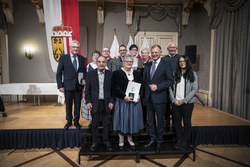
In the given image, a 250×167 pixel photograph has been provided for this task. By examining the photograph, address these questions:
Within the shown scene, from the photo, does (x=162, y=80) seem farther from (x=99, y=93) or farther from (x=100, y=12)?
(x=100, y=12)

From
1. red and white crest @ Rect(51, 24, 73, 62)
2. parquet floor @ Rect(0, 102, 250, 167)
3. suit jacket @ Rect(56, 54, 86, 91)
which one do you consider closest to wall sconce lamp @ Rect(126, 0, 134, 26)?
red and white crest @ Rect(51, 24, 73, 62)

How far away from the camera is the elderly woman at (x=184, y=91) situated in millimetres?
2150

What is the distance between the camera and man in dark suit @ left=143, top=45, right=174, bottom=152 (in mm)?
2143

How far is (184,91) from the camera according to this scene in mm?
2197

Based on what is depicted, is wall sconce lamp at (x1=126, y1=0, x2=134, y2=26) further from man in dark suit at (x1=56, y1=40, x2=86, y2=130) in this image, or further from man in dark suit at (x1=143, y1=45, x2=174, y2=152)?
man in dark suit at (x1=143, y1=45, x2=174, y2=152)

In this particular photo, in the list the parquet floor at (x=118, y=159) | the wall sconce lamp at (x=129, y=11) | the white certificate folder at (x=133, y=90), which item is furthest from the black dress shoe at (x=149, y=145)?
the wall sconce lamp at (x=129, y=11)

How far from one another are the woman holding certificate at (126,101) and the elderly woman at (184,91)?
0.57 metres

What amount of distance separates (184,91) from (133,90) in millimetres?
779

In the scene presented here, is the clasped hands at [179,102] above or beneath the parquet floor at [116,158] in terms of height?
above

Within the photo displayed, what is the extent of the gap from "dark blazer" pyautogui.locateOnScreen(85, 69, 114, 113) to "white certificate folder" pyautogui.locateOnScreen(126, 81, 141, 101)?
0.99 feet

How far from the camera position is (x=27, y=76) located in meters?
5.65

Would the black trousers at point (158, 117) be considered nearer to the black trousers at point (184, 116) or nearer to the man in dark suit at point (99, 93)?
the black trousers at point (184, 116)

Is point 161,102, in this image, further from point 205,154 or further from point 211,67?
point 211,67

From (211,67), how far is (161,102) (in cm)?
346
